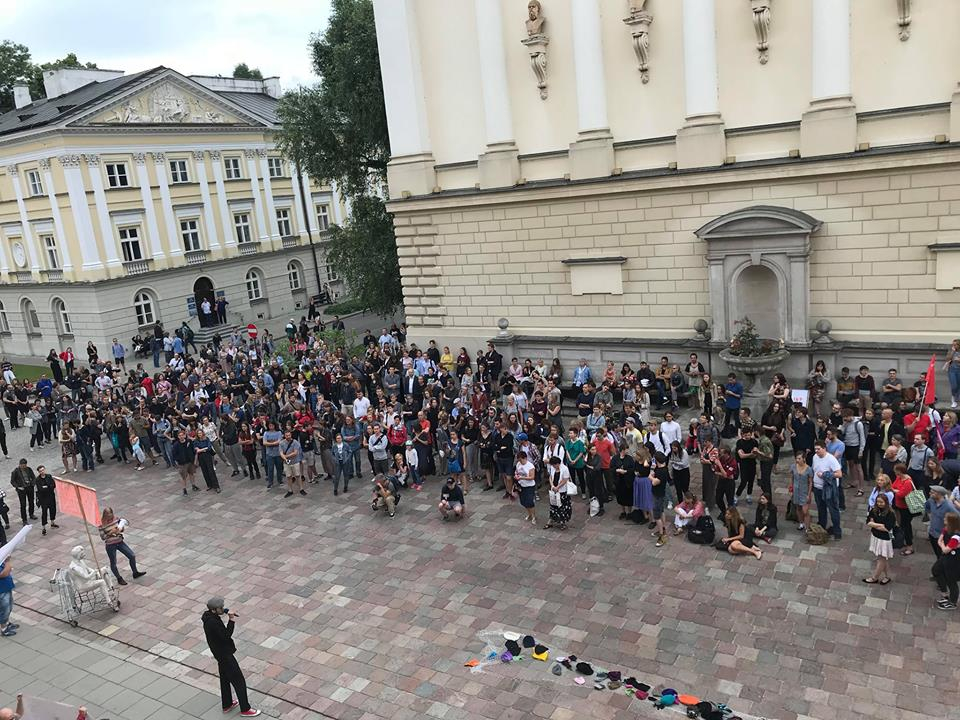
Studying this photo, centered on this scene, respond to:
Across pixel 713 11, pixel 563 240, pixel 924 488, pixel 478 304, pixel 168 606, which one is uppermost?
A: pixel 713 11

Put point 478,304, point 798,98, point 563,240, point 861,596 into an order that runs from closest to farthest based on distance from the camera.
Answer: point 861,596 < point 798,98 < point 563,240 < point 478,304

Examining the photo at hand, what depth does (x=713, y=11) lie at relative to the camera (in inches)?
745

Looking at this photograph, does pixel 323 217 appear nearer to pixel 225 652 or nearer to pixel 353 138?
pixel 353 138

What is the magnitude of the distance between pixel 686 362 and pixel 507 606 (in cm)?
1036

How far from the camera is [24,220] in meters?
Answer: 39.1

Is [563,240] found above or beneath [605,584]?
above

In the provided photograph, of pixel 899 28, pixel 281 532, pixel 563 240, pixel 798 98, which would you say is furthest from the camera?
pixel 563 240

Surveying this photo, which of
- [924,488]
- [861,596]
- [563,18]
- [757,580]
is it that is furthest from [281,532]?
[563,18]

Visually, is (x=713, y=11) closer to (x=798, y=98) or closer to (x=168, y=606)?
(x=798, y=98)

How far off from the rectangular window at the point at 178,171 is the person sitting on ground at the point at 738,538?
36987 millimetres

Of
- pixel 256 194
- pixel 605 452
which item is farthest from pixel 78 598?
pixel 256 194

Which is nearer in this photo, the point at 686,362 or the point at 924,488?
the point at 924,488

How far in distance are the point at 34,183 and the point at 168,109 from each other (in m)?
7.57

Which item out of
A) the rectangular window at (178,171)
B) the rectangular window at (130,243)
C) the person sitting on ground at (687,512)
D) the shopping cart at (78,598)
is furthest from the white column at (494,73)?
the rectangular window at (178,171)
